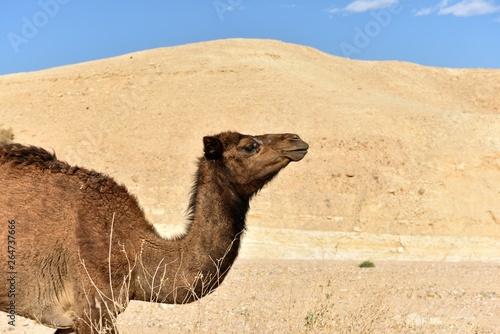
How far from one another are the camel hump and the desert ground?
4.32 metres

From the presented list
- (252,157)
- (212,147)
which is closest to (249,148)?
(252,157)

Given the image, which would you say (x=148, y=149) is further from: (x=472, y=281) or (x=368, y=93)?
(x=472, y=281)

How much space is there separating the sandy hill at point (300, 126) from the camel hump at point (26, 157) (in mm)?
20558

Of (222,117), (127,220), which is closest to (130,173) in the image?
(222,117)

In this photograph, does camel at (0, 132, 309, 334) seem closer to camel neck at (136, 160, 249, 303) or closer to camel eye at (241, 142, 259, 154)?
camel neck at (136, 160, 249, 303)

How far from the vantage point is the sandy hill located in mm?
29406

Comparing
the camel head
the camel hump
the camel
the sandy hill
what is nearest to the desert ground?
the sandy hill

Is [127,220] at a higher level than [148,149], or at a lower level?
higher

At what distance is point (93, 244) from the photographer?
659 cm

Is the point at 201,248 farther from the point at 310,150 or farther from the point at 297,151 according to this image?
the point at 310,150

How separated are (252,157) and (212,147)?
44cm

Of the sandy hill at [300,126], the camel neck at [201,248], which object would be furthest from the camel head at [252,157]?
the sandy hill at [300,126]

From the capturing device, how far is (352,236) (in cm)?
2705

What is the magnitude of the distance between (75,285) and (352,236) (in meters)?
21.2
